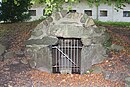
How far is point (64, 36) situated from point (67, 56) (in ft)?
1.53

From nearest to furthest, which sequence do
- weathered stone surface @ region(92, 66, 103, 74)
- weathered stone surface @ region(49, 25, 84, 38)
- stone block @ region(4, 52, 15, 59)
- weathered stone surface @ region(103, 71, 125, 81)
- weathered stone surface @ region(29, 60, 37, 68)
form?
weathered stone surface @ region(103, 71, 125, 81) < weathered stone surface @ region(92, 66, 103, 74) < weathered stone surface @ region(49, 25, 84, 38) < weathered stone surface @ region(29, 60, 37, 68) < stone block @ region(4, 52, 15, 59)

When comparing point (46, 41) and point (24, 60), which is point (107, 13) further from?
point (46, 41)

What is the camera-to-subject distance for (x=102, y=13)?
21.3 meters

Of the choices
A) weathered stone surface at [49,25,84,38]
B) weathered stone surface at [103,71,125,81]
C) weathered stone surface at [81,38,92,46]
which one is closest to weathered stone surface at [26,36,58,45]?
weathered stone surface at [49,25,84,38]

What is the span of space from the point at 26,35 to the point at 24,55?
1346mm

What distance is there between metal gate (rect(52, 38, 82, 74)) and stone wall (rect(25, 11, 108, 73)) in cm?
16

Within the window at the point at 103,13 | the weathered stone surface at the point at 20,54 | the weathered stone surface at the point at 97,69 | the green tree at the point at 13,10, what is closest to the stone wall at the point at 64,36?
the weathered stone surface at the point at 97,69

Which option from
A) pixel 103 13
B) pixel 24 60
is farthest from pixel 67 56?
pixel 103 13

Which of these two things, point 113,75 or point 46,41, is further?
point 46,41

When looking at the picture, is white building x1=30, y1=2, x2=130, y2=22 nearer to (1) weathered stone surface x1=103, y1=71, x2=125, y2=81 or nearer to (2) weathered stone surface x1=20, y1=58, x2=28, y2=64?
(2) weathered stone surface x1=20, y1=58, x2=28, y2=64

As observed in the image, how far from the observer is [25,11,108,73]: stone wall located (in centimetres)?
780

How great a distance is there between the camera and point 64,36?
7.82 m

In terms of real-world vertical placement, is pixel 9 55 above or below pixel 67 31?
below

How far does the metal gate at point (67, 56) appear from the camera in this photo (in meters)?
7.88
